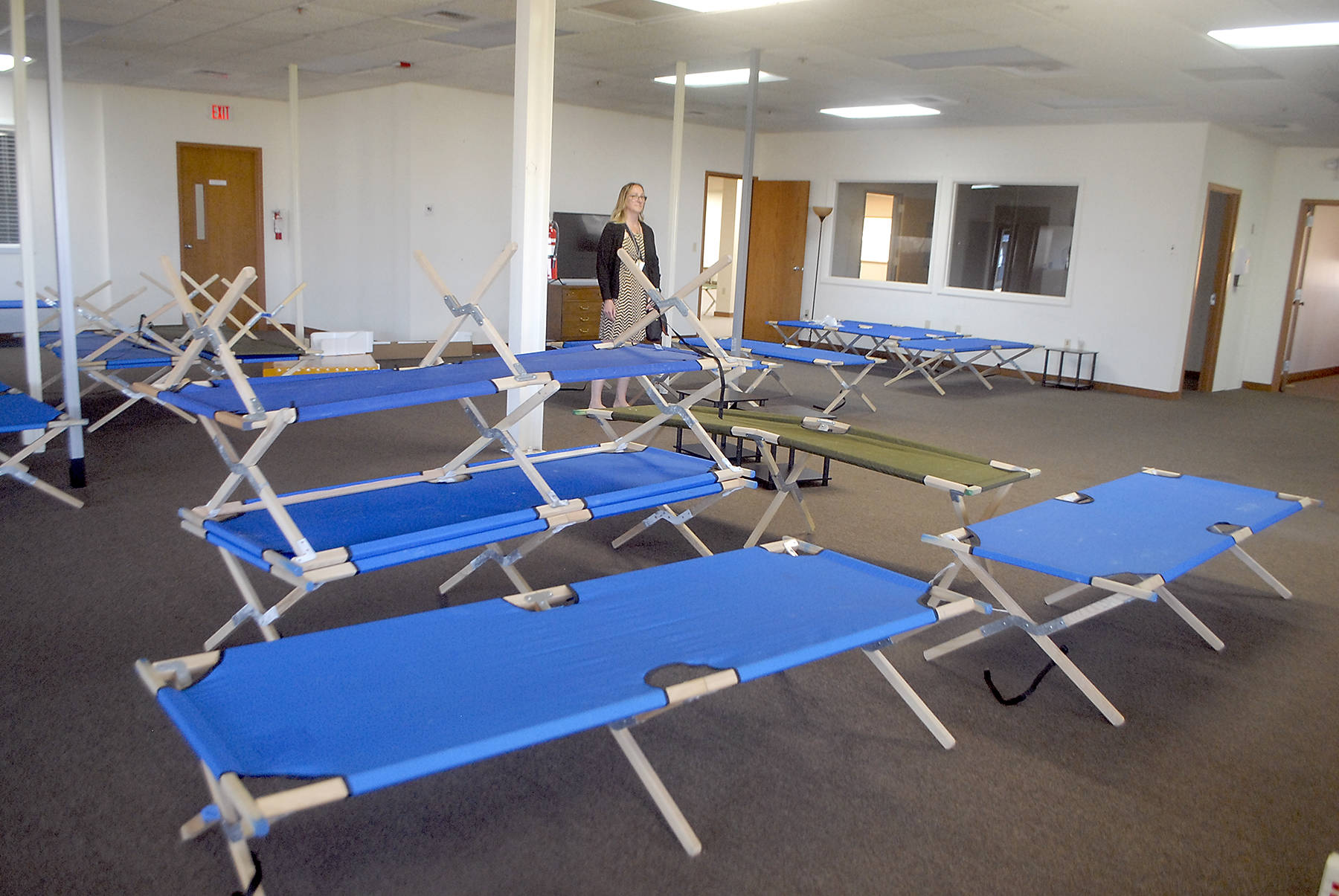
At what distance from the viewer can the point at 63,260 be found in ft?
14.4

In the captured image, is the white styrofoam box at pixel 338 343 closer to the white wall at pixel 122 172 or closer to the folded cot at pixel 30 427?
the folded cot at pixel 30 427

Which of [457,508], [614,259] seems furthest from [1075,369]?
[457,508]

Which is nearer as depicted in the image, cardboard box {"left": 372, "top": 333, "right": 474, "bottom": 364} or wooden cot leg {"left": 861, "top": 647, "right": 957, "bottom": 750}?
wooden cot leg {"left": 861, "top": 647, "right": 957, "bottom": 750}

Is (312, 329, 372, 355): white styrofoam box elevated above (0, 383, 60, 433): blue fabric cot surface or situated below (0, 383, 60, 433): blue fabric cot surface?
above

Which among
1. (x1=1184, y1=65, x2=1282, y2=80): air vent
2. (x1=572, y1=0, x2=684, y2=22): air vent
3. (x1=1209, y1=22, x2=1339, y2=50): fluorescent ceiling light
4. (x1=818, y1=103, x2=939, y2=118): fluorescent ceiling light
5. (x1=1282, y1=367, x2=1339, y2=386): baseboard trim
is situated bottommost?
(x1=1282, y1=367, x2=1339, y2=386): baseboard trim

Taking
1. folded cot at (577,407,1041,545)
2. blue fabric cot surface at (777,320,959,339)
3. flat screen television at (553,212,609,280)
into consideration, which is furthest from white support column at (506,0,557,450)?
flat screen television at (553,212,609,280)

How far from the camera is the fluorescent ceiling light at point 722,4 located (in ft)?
18.6

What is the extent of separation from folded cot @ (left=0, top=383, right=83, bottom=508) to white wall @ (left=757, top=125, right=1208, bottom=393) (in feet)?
29.2

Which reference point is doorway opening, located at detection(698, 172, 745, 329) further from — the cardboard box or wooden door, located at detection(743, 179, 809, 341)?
the cardboard box

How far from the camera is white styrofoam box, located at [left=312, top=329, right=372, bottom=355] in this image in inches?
274

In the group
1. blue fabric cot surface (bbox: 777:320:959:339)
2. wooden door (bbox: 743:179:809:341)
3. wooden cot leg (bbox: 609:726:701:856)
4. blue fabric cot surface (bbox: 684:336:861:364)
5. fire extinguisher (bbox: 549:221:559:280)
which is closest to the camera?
wooden cot leg (bbox: 609:726:701:856)

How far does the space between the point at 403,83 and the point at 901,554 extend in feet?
24.6

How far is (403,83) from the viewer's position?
9391 mm

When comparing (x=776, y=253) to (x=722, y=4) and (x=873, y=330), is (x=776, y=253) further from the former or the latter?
(x=722, y=4)
